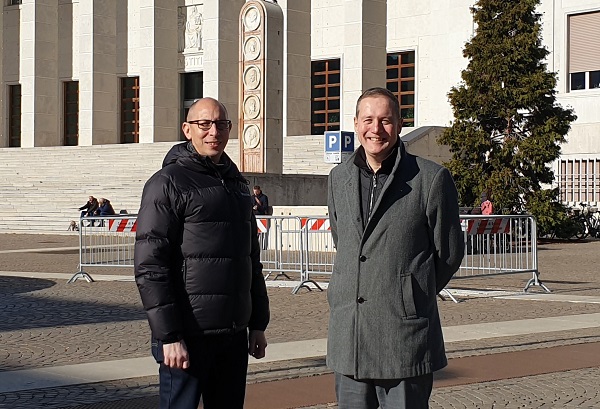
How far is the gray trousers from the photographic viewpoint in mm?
4441

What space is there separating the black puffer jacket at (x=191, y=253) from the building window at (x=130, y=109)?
47.9 meters

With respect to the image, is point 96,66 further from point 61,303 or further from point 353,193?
Answer: point 353,193

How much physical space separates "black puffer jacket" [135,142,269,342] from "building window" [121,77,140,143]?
47867 mm

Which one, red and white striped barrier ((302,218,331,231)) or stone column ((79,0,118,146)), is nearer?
red and white striped barrier ((302,218,331,231))

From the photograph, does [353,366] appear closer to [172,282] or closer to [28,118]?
[172,282]

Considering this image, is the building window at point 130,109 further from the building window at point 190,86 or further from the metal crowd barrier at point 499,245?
the metal crowd barrier at point 499,245

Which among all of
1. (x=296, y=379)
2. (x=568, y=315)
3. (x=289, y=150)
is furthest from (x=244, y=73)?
(x=296, y=379)

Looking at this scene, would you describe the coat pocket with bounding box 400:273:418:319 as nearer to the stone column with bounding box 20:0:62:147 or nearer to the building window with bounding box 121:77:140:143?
the building window with bounding box 121:77:140:143

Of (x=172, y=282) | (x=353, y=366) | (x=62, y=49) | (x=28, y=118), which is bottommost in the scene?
(x=353, y=366)

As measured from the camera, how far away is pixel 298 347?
10477mm

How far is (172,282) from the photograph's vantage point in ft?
15.7

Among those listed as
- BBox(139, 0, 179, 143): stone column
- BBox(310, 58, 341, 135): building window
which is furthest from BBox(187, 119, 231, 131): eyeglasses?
BBox(139, 0, 179, 143): stone column

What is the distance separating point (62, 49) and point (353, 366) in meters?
52.3

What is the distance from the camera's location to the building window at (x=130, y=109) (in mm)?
52375
